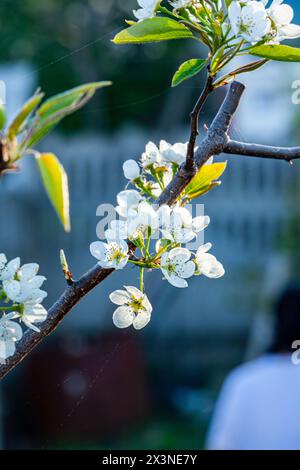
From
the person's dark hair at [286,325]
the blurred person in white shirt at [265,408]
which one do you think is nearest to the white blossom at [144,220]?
the blurred person in white shirt at [265,408]

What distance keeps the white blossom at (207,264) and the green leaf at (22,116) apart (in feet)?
0.42

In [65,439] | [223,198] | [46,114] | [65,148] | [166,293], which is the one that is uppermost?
[46,114]

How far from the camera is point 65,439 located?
4262 millimetres

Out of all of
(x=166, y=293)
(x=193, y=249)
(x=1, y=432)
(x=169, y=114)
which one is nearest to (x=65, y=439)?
(x=1, y=432)

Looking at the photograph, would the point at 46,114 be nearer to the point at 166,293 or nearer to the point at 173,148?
the point at 173,148

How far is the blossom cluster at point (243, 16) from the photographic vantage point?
0.32 metres

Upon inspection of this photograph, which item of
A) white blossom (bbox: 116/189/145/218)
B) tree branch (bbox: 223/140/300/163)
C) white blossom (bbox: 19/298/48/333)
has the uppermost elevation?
tree branch (bbox: 223/140/300/163)

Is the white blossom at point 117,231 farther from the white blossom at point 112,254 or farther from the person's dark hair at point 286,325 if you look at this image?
the person's dark hair at point 286,325

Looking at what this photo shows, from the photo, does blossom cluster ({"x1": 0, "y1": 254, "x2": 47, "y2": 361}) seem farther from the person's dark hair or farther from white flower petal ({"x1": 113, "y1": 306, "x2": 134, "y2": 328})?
the person's dark hair

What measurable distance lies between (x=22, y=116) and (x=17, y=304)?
108 mm

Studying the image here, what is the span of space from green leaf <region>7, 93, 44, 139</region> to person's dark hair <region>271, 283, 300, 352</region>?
1253 mm

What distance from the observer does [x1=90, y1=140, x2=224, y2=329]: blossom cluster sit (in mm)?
323

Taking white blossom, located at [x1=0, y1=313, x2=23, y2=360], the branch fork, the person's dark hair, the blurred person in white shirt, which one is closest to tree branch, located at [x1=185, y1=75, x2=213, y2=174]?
the branch fork

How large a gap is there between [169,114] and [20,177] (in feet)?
4.26
